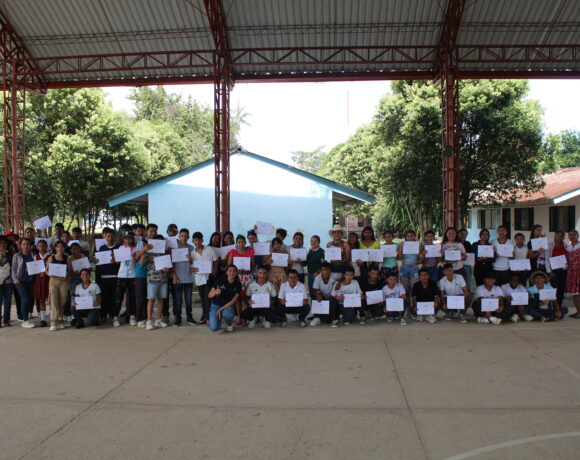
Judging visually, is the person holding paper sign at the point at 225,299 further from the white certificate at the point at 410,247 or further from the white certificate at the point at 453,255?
the white certificate at the point at 453,255

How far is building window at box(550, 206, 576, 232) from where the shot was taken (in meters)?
20.2

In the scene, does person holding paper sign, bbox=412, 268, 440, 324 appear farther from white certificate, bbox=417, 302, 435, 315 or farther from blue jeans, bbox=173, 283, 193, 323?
blue jeans, bbox=173, 283, 193, 323

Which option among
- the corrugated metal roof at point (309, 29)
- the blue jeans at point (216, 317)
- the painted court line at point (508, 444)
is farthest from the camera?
the corrugated metal roof at point (309, 29)

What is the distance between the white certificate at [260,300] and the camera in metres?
7.33

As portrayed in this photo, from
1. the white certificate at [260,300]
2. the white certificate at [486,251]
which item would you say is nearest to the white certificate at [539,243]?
the white certificate at [486,251]

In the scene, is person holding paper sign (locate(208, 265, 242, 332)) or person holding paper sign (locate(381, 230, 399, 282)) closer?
person holding paper sign (locate(208, 265, 242, 332))

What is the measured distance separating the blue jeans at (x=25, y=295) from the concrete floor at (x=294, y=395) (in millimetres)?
741

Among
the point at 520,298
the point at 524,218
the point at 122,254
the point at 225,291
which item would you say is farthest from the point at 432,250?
the point at 524,218

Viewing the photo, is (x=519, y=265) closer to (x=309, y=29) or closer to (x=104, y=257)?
(x=104, y=257)

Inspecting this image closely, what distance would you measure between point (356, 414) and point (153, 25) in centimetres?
1192

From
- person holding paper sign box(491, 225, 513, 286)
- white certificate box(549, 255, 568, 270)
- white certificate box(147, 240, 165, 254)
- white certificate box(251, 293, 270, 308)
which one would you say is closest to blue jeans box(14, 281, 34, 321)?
white certificate box(147, 240, 165, 254)

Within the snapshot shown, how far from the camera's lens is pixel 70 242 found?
8.27 metres

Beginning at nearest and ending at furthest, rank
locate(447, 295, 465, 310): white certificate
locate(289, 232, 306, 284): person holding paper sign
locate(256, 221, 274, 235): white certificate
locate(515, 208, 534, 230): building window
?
locate(447, 295, 465, 310): white certificate
locate(289, 232, 306, 284): person holding paper sign
locate(256, 221, 274, 235): white certificate
locate(515, 208, 534, 230): building window

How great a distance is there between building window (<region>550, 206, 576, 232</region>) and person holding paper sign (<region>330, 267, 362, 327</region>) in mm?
16563
